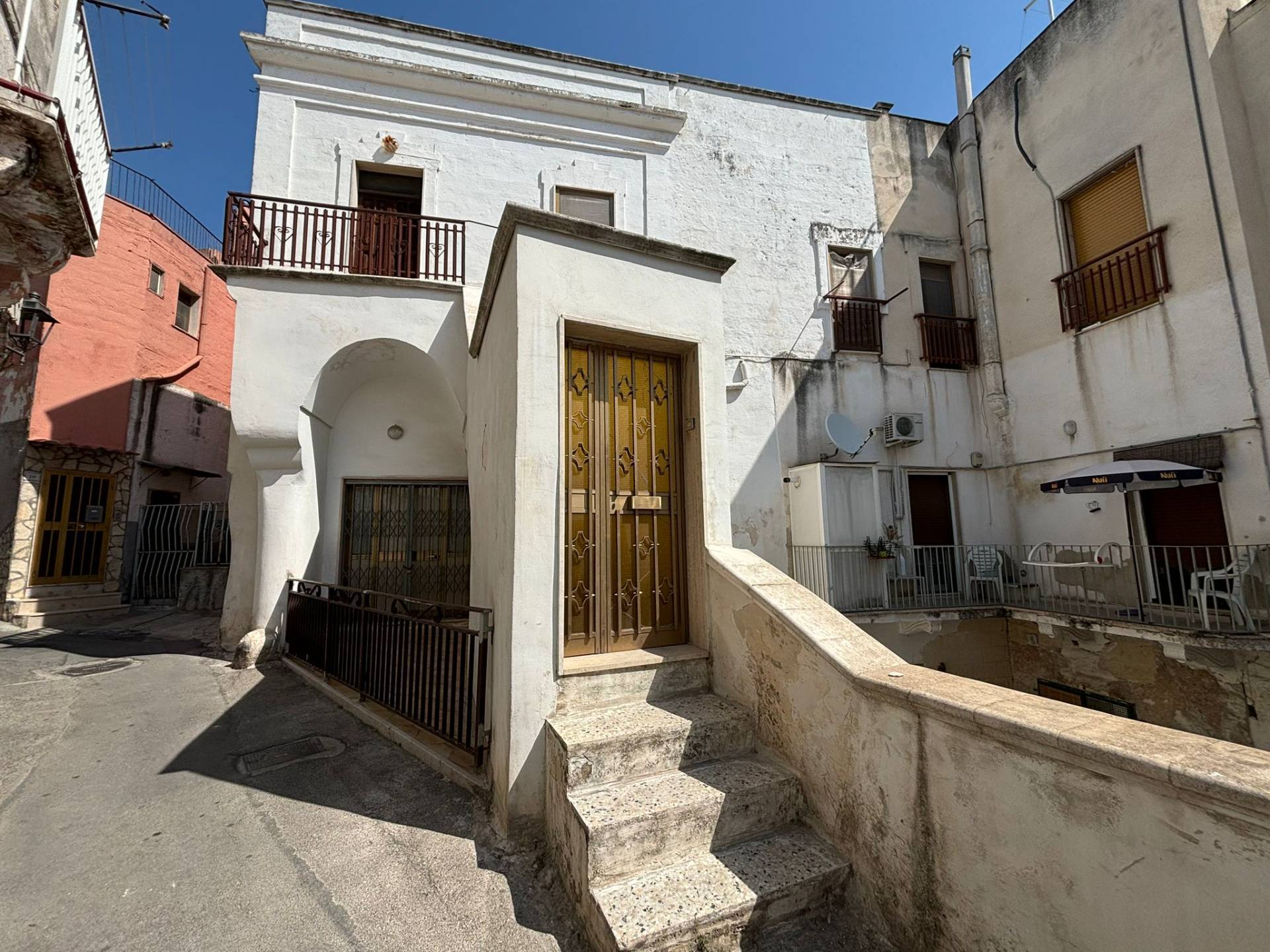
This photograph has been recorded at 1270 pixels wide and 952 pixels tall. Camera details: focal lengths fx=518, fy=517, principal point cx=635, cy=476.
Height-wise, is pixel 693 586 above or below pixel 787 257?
below

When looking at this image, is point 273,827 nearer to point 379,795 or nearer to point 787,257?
point 379,795

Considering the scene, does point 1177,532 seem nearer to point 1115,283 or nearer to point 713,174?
point 1115,283

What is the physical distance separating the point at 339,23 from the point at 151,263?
7.51 meters

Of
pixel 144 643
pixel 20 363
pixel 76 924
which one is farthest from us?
pixel 20 363

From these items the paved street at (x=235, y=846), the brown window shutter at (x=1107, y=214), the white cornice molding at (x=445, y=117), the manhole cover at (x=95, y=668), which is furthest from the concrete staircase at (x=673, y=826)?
the brown window shutter at (x=1107, y=214)

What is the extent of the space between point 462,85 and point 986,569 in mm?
11764

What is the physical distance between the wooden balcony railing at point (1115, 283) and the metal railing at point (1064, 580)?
12.0 feet

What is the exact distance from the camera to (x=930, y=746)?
2.01 meters

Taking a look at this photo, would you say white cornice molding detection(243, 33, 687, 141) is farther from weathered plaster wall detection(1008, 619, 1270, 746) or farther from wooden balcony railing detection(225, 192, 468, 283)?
weathered plaster wall detection(1008, 619, 1270, 746)

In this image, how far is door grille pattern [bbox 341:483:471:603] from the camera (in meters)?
7.49

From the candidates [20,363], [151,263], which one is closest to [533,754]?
[20,363]

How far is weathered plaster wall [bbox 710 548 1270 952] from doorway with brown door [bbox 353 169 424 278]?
6960mm

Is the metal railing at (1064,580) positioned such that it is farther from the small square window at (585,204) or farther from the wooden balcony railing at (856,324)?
the small square window at (585,204)

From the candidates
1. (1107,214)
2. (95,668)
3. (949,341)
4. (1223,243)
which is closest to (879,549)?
(949,341)
